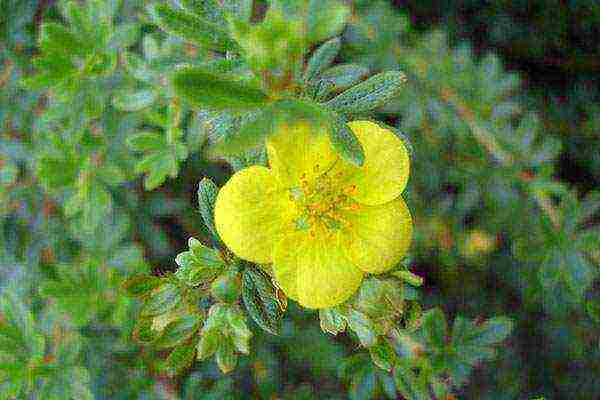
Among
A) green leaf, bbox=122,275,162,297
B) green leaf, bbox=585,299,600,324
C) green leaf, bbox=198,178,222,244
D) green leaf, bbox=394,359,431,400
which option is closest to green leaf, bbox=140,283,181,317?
green leaf, bbox=122,275,162,297

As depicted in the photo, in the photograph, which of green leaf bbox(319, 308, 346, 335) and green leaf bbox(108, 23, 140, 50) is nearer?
green leaf bbox(319, 308, 346, 335)

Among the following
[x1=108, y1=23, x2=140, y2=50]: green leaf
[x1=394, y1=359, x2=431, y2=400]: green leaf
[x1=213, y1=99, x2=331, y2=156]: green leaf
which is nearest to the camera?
[x1=213, y1=99, x2=331, y2=156]: green leaf

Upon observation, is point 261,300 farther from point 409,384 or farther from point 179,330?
point 409,384

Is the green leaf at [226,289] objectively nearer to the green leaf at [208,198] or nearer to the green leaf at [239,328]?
the green leaf at [239,328]

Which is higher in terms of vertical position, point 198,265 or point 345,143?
point 345,143

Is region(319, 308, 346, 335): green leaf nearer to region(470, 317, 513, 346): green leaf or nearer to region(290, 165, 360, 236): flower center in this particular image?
region(290, 165, 360, 236): flower center

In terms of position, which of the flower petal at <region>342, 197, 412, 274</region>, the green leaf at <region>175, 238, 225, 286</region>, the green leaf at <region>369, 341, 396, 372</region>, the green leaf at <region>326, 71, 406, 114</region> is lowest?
the green leaf at <region>369, 341, 396, 372</region>

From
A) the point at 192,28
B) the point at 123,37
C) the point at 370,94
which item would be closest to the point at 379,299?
the point at 370,94

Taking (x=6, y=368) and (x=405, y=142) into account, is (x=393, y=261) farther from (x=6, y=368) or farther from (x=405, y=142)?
(x=6, y=368)
